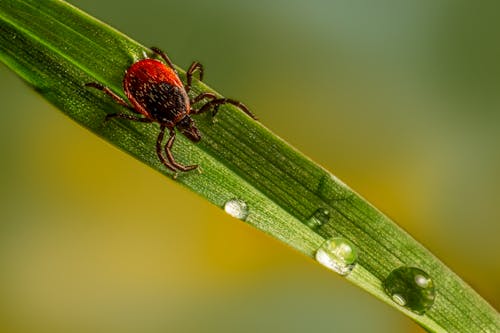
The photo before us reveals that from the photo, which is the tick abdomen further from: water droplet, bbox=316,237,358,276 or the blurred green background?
the blurred green background

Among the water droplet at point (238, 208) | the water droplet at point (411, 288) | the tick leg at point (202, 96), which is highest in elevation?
the tick leg at point (202, 96)

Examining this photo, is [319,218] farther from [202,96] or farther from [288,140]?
[288,140]

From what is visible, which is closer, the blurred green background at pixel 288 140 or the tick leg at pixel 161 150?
the tick leg at pixel 161 150

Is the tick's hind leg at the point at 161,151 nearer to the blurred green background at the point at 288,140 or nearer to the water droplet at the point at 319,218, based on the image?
the water droplet at the point at 319,218

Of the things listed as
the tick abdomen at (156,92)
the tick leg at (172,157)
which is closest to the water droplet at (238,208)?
the tick leg at (172,157)

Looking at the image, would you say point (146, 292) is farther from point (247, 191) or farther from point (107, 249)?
point (247, 191)

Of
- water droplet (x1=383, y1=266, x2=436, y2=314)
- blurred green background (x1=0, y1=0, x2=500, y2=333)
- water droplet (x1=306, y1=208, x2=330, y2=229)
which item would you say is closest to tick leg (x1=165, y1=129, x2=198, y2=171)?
water droplet (x1=306, y1=208, x2=330, y2=229)

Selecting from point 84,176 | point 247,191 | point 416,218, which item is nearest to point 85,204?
point 84,176

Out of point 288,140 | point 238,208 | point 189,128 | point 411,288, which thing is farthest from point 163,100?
point 288,140
